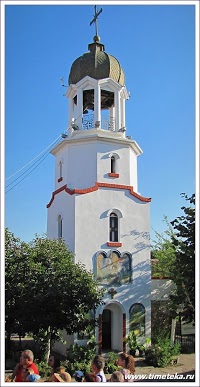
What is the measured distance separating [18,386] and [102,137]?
44.9 ft

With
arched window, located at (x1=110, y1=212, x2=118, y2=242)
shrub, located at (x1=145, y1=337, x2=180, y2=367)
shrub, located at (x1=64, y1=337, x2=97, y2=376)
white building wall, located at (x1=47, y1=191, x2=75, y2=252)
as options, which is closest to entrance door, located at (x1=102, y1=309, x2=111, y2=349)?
shrub, located at (x1=64, y1=337, x2=97, y2=376)

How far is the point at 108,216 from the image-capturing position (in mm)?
18578

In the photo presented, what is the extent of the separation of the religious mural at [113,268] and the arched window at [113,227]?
68cm

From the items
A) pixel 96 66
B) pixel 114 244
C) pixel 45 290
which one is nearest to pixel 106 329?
pixel 114 244

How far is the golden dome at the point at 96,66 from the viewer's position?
800 inches

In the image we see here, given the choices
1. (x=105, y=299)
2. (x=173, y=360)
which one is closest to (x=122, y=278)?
(x=105, y=299)

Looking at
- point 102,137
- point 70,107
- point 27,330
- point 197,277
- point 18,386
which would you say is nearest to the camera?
point 18,386

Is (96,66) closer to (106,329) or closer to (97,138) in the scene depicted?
(97,138)

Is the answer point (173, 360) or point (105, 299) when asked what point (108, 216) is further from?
point (173, 360)

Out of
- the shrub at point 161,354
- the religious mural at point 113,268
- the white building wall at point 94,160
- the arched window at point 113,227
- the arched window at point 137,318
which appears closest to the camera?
the shrub at point 161,354

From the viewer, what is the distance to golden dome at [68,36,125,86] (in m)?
20.3

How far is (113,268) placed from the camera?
18.1 meters

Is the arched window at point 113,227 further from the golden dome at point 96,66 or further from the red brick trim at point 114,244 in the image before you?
the golden dome at point 96,66

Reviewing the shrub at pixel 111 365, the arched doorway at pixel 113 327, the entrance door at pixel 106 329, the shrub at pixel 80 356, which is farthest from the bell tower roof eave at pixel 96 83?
the shrub at pixel 111 365
